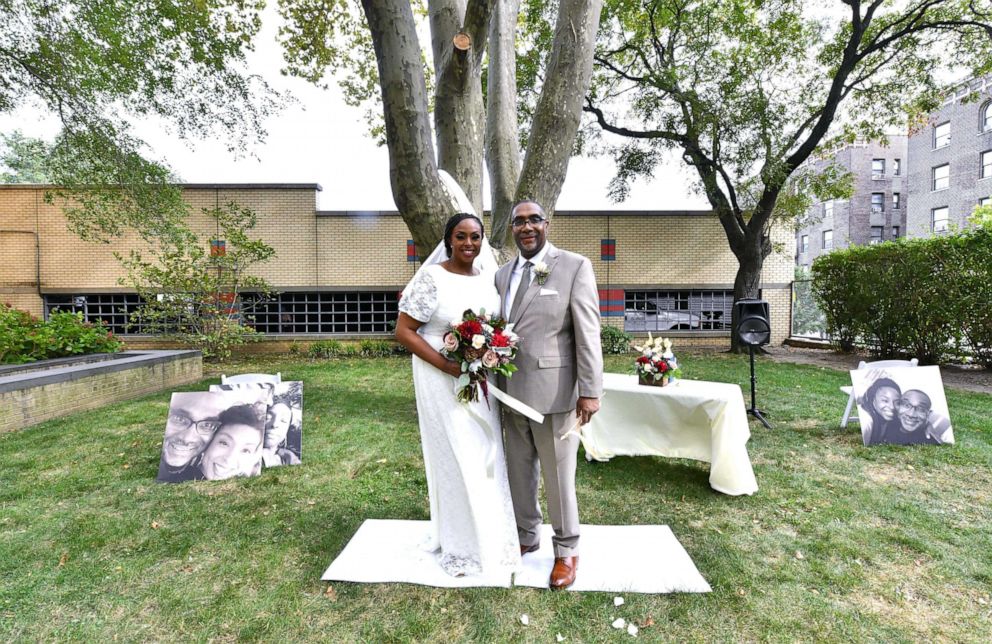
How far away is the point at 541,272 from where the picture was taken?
2863 mm

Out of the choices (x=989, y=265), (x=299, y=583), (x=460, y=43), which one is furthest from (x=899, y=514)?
(x=989, y=265)

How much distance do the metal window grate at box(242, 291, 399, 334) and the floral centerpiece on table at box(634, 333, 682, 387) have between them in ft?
38.7

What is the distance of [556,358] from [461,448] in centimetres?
80

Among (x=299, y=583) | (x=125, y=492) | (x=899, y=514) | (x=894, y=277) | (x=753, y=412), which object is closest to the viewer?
(x=299, y=583)

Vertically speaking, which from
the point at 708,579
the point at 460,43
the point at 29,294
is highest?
the point at 460,43

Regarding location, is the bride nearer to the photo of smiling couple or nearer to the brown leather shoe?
the photo of smiling couple

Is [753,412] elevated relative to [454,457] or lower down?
lower down

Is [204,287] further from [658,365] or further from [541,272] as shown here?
[541,272]

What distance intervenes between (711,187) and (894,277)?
4908mm

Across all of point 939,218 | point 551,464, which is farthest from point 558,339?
point 939,218

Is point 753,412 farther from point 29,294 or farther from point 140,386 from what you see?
point 29,294

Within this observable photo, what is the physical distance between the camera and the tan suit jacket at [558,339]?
2838mm

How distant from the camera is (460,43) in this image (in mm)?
4359

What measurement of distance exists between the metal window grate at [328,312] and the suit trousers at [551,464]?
13.0 metres
